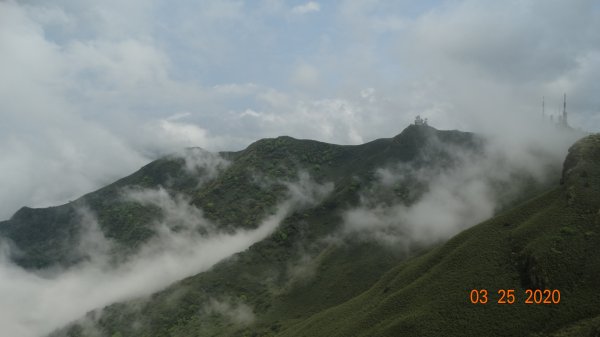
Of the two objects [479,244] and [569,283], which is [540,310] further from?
[479,244]

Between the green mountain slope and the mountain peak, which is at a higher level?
the mountain peak

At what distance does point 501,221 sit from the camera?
188 meters

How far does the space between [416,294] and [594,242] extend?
65.0 meters

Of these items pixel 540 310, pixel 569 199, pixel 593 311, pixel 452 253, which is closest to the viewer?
pixel 593 311

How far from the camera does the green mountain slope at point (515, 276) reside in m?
139

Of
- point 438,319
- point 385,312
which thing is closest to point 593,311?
point 438,319

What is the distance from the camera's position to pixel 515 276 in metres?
158
